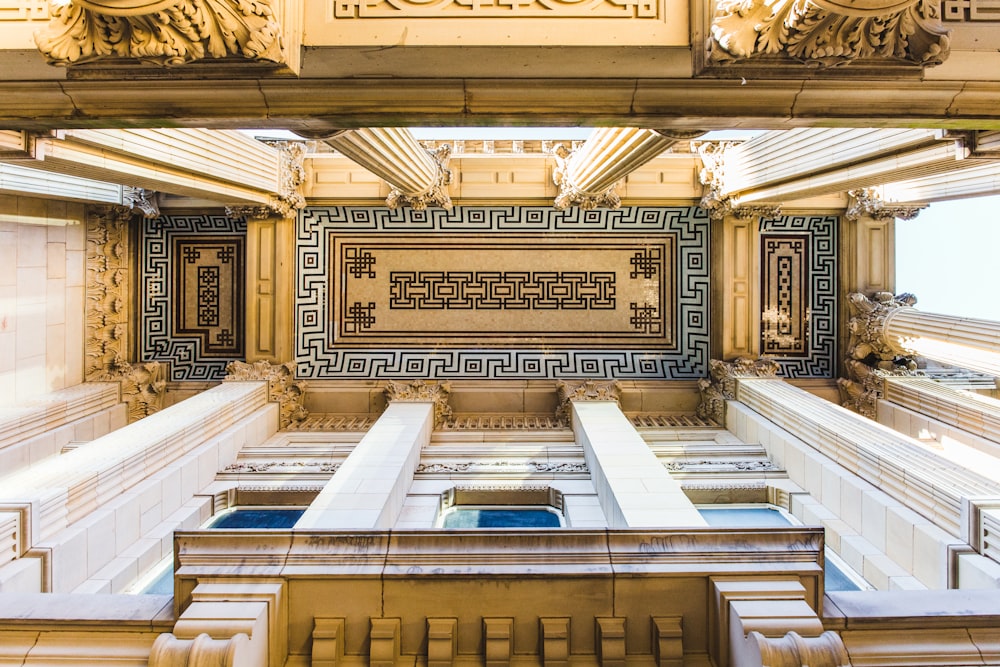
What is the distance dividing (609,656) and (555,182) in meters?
5.78

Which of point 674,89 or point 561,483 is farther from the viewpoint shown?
point 561,483

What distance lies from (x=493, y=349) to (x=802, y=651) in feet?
18.2

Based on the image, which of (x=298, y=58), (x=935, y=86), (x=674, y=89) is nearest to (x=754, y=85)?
(x=674, y=89)

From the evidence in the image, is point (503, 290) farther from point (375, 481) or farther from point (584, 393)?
point (375, 481)

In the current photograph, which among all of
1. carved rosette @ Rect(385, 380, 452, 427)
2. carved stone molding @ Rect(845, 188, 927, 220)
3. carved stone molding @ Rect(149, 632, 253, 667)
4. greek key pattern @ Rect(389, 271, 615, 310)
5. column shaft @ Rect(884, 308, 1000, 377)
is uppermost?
carved stone molding @ Rect(845, 188, 927, 220)

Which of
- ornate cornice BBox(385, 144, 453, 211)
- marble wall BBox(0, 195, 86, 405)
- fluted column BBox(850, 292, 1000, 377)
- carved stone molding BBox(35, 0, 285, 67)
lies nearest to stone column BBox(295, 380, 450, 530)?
ornate cornice BBox(385, 144, 453, 211)

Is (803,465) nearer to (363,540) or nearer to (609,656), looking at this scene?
(609,656)

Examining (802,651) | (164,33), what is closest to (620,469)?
(802,651)

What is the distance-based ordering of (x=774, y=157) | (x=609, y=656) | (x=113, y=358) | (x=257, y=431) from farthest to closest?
(x=113, y=358), (x=257, y=431), (x=774, y=157), (x=609, y=656)

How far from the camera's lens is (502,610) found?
8.02 feet

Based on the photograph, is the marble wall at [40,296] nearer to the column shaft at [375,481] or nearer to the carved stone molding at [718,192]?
the column shaft at [375,481]

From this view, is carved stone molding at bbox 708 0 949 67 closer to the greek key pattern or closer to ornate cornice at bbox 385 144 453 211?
ornate cornice at bbox 385 144 453 211

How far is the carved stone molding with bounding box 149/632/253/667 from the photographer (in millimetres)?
2072

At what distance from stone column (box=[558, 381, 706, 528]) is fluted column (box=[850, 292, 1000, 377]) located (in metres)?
3.33
